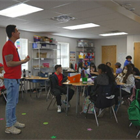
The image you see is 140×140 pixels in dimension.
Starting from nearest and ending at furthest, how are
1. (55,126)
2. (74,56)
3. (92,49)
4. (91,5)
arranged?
(55,126) → (91,5) → (74,56) → (92,49)

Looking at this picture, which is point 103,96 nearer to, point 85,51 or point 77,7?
point 77,7

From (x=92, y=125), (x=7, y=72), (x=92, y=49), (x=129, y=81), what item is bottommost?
(x=92, y=125)

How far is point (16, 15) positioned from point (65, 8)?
1.50m

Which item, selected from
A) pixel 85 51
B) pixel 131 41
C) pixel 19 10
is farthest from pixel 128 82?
pixel 85 51

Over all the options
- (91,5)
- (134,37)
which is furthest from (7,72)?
(134,37)

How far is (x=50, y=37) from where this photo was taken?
26.0 feet

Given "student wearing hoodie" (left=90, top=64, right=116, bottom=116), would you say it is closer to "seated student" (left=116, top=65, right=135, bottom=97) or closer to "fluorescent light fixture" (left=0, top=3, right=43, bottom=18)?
"seated student" (left=116, top=65, right=135, bottom=97)

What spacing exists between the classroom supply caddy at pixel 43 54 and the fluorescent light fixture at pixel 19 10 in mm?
2547

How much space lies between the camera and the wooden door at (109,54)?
377 inches

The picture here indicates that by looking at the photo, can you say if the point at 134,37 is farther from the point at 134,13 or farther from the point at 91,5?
the point at 91,5

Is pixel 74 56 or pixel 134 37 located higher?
pixel 134 37

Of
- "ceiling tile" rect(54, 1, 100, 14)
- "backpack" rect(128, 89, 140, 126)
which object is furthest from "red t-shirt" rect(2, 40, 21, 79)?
"backpack" rect(128, 89, 140, 126)

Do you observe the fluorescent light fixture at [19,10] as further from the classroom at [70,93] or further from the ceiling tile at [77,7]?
the ceiling tile at [77,7]

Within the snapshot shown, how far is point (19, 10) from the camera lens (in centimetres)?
415
